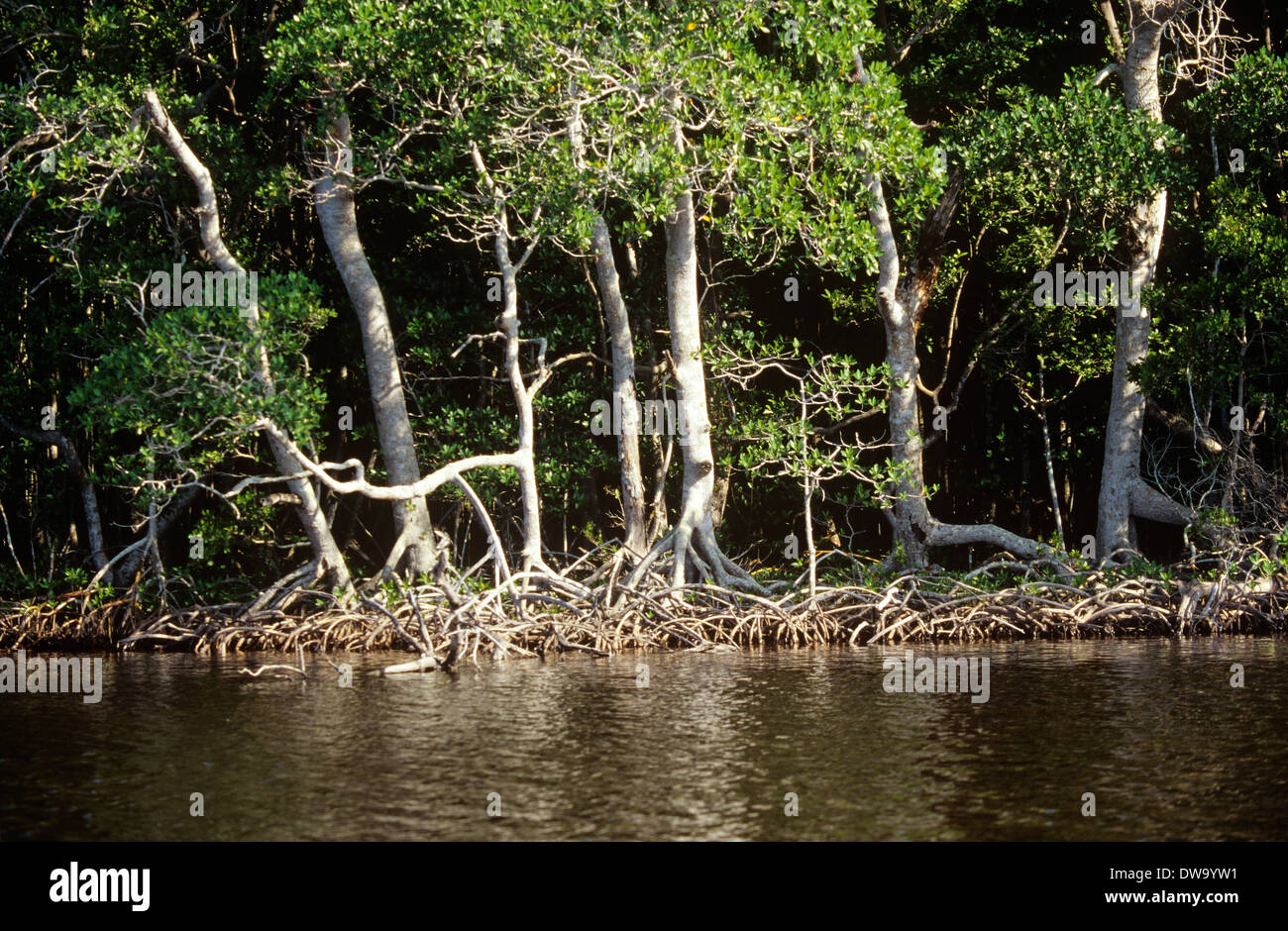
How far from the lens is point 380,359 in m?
15.3

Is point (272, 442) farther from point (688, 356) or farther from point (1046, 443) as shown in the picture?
point (1046, 443)

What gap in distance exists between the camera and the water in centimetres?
672

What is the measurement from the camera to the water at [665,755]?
22.1 feet

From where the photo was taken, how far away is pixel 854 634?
13711 mm

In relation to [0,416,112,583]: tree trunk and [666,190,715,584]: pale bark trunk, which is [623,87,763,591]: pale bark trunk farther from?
[0,416,112,583]: tree trunk

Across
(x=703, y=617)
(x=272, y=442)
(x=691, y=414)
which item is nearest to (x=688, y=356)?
(x=691, y=414)

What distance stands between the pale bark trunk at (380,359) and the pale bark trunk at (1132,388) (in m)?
7.72

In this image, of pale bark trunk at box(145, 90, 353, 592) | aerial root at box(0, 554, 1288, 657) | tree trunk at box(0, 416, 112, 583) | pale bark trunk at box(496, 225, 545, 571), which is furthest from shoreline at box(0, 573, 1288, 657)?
tree trunk at box(0, 416, 112, 583)

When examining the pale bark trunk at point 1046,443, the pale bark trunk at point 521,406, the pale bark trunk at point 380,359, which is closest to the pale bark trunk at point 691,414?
the pale bark trunk at point 521,406

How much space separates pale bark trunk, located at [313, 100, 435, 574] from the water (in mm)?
3459

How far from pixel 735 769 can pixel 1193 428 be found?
374 inches

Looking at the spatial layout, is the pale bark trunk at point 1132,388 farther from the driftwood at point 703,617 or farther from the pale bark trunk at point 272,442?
the pale bark trunk at point 272,442

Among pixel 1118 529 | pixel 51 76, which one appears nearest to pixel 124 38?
pixel 51 76
